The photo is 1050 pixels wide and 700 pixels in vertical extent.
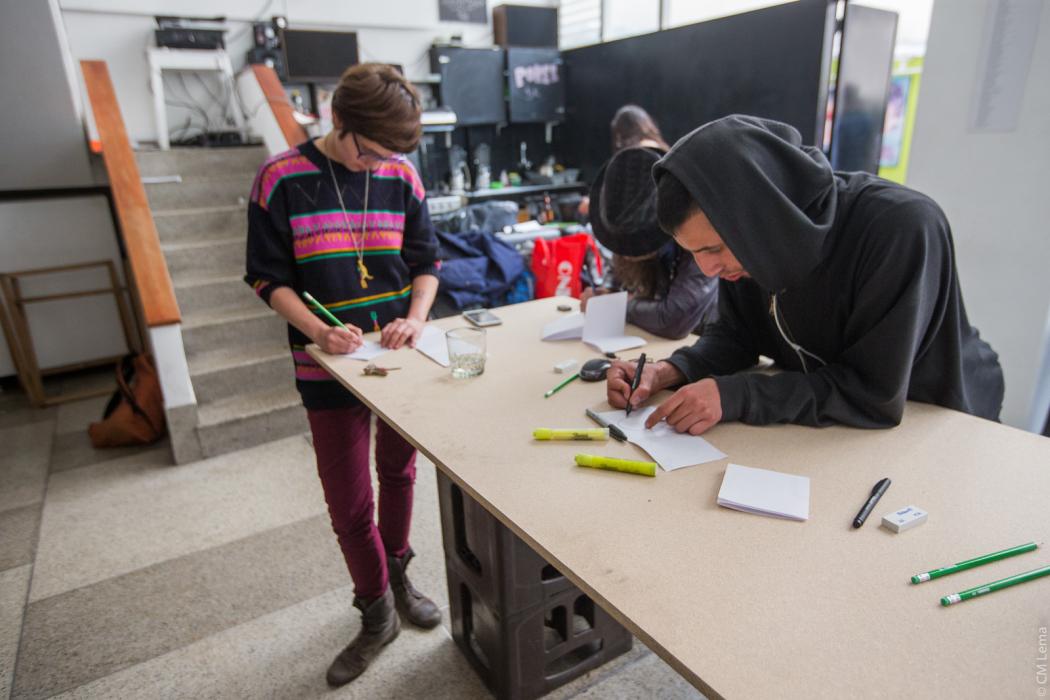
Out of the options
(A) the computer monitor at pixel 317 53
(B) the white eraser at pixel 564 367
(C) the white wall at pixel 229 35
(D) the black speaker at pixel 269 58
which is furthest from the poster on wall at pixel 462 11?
(B) the white eraser at pixel 564 367

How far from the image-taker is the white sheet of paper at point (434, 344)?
1.50 m

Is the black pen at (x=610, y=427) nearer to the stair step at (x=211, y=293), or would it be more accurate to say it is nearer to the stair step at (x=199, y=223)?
the stair step at (x=211, y=293)

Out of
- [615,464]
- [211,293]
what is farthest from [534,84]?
[615,464]

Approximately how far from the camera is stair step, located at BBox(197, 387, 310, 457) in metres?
2.77

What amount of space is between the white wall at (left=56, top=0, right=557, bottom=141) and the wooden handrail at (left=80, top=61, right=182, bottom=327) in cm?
63

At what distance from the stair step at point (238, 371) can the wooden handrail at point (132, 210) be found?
1.23 ft

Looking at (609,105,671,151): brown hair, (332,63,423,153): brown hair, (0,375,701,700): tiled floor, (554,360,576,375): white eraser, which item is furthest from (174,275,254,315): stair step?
(554,360,576,375): white eraser

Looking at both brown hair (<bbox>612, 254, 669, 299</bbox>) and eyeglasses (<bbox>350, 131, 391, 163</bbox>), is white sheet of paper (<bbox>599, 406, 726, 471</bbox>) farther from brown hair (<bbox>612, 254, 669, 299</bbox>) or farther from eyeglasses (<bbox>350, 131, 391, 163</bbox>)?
eyeglasses (<bbox>350, 131, 391, 163</bbox>)

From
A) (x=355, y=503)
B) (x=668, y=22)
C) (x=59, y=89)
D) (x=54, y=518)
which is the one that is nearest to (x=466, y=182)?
(x=668, y=22)

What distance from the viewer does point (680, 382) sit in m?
1.28

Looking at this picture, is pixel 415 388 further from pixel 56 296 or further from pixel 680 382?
pixel 56 296

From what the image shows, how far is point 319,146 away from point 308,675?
1323 millimetres

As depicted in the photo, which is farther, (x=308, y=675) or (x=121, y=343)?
(x=121, y=343)

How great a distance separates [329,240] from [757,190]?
976mm
